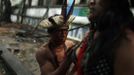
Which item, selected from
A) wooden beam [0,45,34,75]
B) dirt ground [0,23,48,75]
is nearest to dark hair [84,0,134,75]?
wooden beam [0,45,34,75]

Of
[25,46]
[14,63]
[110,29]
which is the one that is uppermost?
[110,29]

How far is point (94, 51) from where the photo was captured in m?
2.27

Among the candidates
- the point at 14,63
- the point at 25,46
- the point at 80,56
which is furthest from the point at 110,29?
the point at 25,46

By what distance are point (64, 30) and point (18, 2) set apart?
60.5 ft

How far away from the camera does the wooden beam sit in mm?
8647

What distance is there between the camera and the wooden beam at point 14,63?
28.4 ft

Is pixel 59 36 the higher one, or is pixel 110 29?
pixel 110 29

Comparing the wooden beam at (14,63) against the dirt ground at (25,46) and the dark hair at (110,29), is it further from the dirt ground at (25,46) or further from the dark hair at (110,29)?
the dark hair at (110,29)

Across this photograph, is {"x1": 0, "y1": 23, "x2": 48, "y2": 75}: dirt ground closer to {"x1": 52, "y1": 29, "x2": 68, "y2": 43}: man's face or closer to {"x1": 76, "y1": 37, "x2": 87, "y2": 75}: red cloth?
{"x1": 52, "y1": 29, "x2": 68, "y2": 43}: man's face

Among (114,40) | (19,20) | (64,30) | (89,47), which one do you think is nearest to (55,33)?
(64,30)

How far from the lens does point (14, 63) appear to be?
940 cm

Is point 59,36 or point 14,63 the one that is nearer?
Answer: point 59,36

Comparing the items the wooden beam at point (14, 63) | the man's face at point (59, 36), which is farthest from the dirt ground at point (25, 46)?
the man's face at point (59, 36)

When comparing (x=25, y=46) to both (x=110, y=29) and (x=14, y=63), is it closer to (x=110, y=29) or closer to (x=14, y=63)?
(x=14, y=63)
